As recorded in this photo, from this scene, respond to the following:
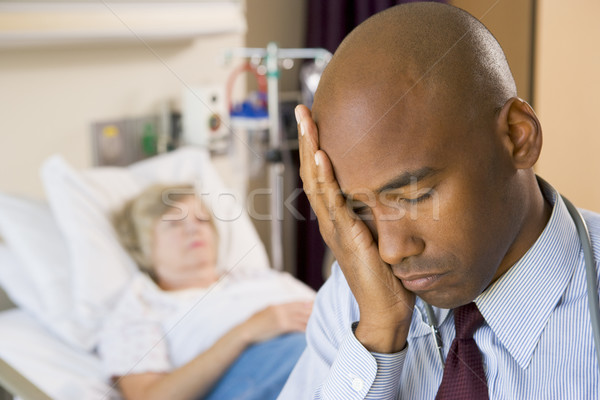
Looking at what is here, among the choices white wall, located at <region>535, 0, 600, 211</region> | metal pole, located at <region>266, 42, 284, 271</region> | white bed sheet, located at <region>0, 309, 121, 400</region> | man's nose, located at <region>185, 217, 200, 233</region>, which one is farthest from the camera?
metal pole, located at <region>266, 42, 284, 271</region>

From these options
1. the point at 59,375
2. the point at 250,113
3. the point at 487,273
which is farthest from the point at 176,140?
the point at 487,273

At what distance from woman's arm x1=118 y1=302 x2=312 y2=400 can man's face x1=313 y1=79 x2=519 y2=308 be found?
694 millimetres

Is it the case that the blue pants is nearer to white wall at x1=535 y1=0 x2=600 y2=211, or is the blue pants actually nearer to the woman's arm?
the woman's arm

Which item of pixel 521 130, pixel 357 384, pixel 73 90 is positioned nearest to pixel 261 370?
pixel 357 384

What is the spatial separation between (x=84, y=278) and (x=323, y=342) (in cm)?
106

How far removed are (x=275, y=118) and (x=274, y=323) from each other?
1.10 metres

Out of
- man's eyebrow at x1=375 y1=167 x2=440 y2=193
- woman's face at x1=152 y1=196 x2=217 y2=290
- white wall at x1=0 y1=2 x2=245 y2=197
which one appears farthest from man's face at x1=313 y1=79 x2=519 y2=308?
white wall at x1=0 y1=2 x2=245 y2=197

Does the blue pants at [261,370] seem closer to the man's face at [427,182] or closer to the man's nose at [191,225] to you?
the man's nose at [191,225]

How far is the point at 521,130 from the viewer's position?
25.9 inches

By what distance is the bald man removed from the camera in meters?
0.65

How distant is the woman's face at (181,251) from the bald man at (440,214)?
104cm

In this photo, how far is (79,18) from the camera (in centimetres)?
182

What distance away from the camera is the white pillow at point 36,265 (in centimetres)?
169

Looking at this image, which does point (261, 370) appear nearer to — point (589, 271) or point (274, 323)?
point (274, 323)
